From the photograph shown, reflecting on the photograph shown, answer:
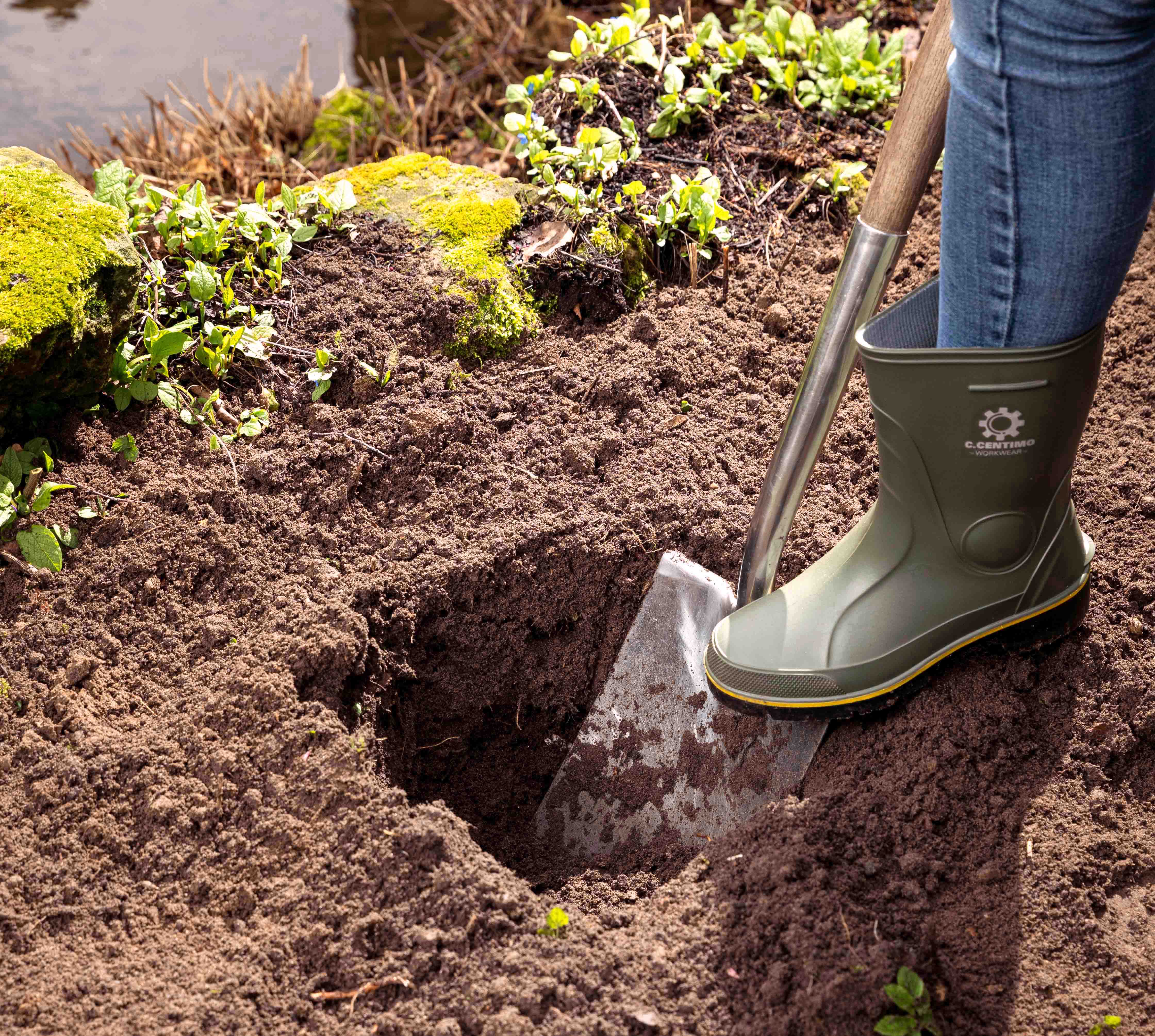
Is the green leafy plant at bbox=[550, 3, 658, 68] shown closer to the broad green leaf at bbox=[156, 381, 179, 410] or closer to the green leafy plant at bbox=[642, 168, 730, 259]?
the green leafy plant at bbox=[642, 168, 730, 259]

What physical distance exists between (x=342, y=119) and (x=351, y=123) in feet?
0.41

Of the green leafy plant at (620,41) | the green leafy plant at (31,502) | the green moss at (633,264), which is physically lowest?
the green leafy plant at (31,502)

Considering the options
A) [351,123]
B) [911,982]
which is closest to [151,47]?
[351,123]

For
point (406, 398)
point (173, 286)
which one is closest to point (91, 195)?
point (173, 286)

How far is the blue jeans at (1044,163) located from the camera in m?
1.16

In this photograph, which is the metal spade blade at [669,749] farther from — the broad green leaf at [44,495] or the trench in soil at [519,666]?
the broad green leaf at [44,495]

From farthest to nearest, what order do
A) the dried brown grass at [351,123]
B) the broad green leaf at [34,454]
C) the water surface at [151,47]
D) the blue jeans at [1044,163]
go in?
the water surface at [151,47], the dried brown grass at [351,123], the broad green leaf at [34,454], the blue jeans at [1044,163]

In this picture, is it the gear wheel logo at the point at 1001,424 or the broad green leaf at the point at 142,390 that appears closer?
the gear wheel logo at the point at 1001,424

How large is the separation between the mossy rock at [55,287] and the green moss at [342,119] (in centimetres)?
206

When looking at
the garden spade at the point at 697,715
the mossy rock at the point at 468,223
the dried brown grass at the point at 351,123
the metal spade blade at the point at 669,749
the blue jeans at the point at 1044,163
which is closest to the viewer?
the blue jeans at the point at 1044,163

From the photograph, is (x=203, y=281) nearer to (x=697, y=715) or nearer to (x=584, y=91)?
(x=584, y=91)

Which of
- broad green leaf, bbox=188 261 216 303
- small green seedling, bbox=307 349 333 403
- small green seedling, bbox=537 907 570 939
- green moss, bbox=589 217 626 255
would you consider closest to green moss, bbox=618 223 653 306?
green moss, bbox=589 217 626 255

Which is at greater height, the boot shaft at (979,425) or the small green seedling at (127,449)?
the boot shaft at (979,425)

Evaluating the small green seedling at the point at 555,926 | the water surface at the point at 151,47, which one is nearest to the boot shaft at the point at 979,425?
the small green seedling at the point at 555,926
